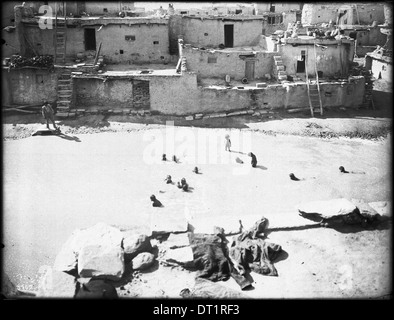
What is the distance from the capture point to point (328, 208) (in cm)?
1211

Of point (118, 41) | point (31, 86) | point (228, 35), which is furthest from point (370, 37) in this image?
point (31, 86)

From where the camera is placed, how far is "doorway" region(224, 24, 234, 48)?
26052 mm

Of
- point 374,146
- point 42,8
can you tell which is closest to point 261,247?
point 374,146

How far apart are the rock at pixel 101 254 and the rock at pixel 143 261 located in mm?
395

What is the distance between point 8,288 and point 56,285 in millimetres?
1166

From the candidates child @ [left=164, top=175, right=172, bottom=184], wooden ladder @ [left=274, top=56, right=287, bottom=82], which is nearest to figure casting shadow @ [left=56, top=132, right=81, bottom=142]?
child @ [left=164, top=175, right=172, bottom=184]

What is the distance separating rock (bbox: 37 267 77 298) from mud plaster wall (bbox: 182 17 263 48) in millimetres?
19698

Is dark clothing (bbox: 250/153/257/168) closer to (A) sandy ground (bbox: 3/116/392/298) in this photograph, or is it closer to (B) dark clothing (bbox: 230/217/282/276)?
(A) sandy ground (bbox: 3/116/392/298)

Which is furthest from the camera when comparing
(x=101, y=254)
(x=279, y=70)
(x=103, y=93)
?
(x=279, y=70)

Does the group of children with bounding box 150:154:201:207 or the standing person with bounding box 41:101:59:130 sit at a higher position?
the standing person with bounding box 41:101:59:130

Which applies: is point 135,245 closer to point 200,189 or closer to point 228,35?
point 200,189

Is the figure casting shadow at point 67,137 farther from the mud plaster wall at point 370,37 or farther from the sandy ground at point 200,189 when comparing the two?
the mud plaster wall at point 370,37

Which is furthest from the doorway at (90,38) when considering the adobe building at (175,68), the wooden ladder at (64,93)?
the wooden ladder at (64,93)

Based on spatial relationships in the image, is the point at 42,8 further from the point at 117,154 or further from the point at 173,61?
the point at 117,154
